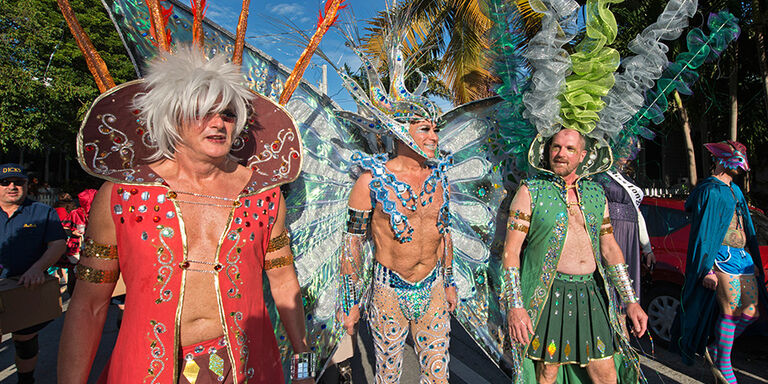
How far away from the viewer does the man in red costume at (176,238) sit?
1502 millimetres

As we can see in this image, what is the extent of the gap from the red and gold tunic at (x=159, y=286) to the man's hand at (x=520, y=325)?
59.8 inches

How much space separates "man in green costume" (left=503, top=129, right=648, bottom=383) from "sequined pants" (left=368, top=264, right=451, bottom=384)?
1.46 feet

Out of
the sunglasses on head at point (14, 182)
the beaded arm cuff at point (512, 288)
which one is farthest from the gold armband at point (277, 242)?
the sunglasses on head at point (14, 182)

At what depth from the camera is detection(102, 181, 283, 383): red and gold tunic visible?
1.50m

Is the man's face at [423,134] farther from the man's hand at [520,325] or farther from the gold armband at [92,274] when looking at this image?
the gold armband at [92,274]

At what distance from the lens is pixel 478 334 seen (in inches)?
117

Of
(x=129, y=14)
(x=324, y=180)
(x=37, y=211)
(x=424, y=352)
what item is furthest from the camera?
(x=37, y=211)

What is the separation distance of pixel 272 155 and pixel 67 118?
1656 centimetres

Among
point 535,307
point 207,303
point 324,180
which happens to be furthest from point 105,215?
point 535,307

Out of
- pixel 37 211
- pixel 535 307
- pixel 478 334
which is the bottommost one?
pixel 478 334

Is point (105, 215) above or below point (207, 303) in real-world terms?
above

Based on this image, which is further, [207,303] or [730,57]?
[730,57]

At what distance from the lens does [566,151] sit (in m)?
2.53

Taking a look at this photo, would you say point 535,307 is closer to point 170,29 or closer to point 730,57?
point 170,29
